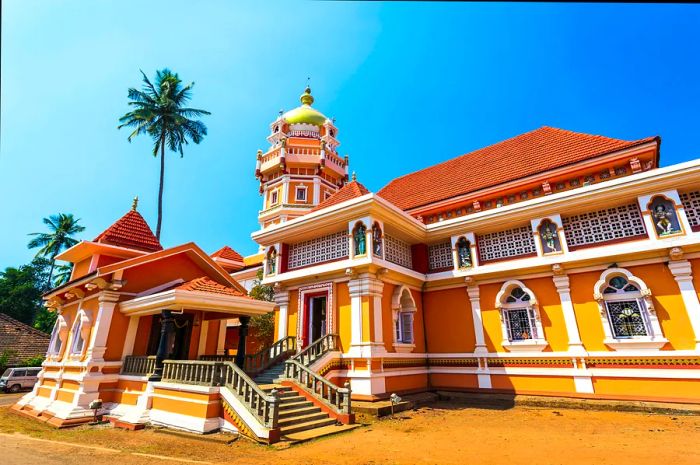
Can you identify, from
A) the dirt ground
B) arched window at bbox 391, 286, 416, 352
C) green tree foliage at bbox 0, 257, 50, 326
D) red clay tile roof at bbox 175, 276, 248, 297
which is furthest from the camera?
green tree foliage at bbox 0, 257, 50, 326

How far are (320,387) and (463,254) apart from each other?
7030mm

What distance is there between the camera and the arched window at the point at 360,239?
443 inches

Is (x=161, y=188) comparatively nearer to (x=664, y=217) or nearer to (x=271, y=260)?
(x=271, y=260)

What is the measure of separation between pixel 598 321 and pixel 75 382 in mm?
15718

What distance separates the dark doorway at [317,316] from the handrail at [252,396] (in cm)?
435

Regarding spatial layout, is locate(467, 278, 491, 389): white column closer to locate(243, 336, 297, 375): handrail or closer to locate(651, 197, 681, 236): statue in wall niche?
locate(651, 197, 681, 236): statue in wall niche

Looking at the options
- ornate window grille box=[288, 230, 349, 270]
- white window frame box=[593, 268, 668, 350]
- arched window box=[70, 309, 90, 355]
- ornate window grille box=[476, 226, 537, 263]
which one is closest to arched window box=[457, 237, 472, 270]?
ornate window grille box=[476, 226, 537, 263]

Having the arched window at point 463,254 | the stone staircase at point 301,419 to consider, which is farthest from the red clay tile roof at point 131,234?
the arched window at point 463,254

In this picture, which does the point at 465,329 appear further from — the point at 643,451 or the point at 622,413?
the point at 643,451

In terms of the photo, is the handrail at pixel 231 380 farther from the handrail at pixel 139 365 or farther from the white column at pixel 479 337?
the white column at pixel 479 337

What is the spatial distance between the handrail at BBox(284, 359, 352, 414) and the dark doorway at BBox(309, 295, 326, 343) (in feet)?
8.73

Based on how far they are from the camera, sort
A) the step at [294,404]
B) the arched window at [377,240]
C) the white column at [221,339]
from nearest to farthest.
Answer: the step at [294,404], the arched window at [377,240], the white column at [221,339]

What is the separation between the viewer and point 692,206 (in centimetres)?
980

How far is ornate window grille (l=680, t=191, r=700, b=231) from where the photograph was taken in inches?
379
